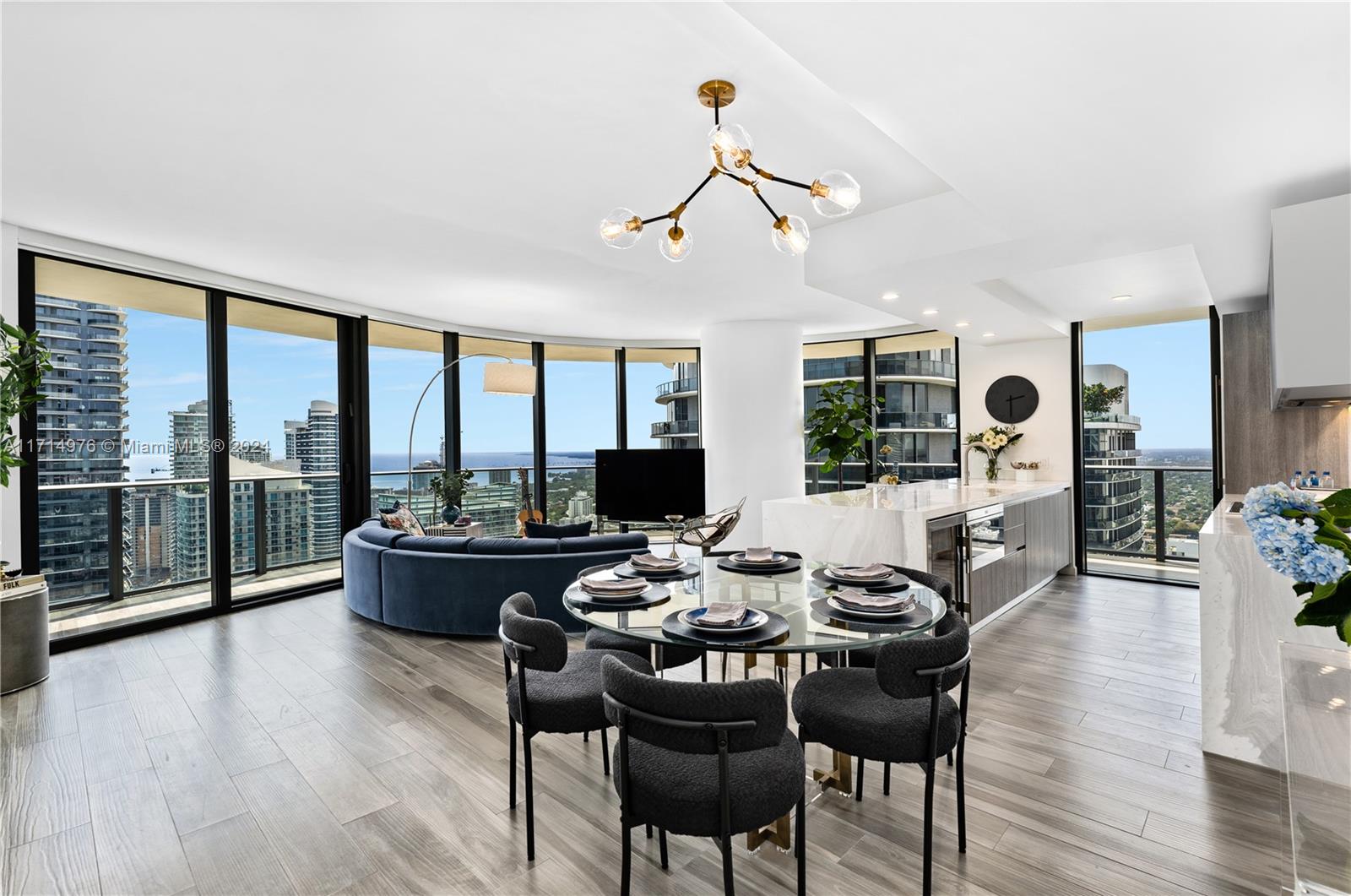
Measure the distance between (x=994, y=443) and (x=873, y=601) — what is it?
5.08 m

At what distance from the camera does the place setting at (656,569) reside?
2654mm

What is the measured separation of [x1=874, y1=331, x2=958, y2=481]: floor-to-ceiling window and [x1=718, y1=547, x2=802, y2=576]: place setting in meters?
4.78

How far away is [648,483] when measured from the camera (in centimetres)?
730

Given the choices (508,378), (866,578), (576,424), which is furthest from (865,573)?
(576,424)

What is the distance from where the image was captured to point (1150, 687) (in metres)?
3.41

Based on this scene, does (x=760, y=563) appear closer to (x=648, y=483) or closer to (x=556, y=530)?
(x=556, y=530)

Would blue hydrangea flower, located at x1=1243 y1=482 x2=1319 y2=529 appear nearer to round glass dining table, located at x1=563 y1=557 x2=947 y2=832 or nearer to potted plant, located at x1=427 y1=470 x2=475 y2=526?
round glass dining table, located at x1=563 y1=557 x2=947 y2=832

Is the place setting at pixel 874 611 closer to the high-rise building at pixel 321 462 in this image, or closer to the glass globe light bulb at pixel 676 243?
the glass globe light bulb at pixel 676 243

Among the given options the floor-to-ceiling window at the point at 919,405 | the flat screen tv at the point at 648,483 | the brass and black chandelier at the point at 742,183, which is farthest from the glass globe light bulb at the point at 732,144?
the floor-to-ceiling window at the point at 919,405

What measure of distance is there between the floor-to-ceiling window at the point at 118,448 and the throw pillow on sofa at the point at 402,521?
50.8 inches

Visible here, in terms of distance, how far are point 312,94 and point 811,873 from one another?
3193 mm

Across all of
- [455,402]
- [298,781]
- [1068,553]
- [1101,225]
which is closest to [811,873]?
[298,781]

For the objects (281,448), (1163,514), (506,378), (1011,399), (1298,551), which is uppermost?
(506,378)

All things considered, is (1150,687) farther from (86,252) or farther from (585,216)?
(86,252)
